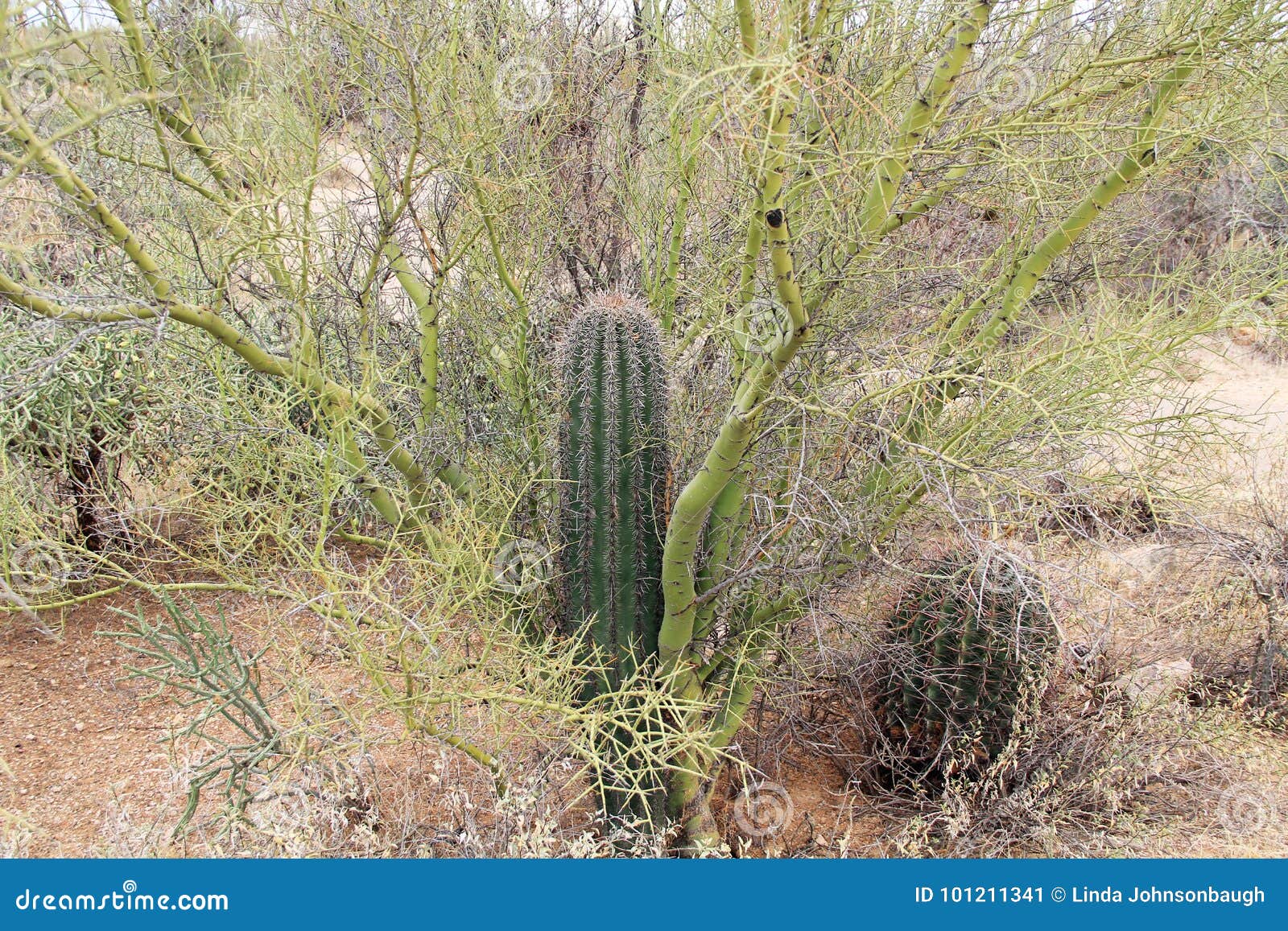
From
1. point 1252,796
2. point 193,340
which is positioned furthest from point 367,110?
point 1252,796

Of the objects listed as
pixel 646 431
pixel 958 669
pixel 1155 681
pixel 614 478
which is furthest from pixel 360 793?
pixel 1155 681

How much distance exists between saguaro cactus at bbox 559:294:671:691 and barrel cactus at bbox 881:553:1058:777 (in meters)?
1.25

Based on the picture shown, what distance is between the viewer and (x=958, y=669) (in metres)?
4.41

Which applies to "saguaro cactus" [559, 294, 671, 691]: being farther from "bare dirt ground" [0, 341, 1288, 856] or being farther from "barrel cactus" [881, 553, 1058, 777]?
"barrel cactus" [881, 553, 1058, 777]

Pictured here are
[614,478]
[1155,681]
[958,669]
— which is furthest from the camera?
[1155,681]

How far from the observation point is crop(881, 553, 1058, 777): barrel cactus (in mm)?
4246

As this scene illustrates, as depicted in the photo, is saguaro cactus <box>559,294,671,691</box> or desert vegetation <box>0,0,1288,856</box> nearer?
desert vegetation <box>0,0,1288,856</box>

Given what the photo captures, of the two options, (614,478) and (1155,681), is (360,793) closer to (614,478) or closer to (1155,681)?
(614,478)

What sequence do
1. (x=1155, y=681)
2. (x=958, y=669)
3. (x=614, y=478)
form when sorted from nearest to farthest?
(x=614, y=478) < (x=958, y=669) < (x=1155, y=681)

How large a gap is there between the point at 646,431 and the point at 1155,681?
328 centimetres

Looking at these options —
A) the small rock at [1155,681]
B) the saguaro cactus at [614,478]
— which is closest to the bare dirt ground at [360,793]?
the small rock at [1155,681]

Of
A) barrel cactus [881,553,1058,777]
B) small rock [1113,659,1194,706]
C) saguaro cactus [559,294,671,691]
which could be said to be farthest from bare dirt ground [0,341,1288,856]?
saguaro cactus [559,294,671,691]

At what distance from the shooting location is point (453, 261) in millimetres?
4090

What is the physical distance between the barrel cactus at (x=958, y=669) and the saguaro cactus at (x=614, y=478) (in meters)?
1.25
